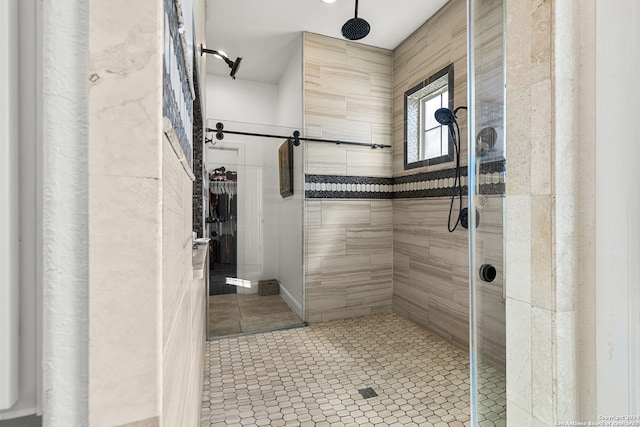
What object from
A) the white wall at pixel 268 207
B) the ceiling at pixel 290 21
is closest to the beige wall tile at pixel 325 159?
the white wall at pixel 268 207

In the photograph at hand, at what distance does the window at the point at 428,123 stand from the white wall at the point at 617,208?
5.69 feet

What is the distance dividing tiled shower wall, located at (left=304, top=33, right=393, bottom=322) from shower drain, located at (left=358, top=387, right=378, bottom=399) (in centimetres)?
118

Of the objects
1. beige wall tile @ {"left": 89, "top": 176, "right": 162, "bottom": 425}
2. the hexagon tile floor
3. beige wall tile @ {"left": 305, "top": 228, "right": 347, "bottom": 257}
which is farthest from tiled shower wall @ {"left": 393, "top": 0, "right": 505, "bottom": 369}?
beige wall tile @ {"left": 89, "top": 176, "right": 162, "bottom": 425}

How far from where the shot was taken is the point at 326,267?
9.94 ft

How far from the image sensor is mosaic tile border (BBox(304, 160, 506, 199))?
2.54 m

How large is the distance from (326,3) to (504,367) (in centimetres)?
277

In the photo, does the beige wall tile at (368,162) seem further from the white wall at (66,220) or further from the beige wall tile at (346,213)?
the white wall at (66,220)

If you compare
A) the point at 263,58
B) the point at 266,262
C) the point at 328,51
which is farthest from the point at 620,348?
the point at 263,58

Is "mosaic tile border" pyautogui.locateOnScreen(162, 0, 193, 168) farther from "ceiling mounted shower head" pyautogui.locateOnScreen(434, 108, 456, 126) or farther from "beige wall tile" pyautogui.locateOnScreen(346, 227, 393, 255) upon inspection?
"beige wall tile" pyautogui.locateOnScreen(346, 227, 393, 255)

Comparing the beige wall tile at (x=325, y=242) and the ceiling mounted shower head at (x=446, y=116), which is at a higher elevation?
the ceiling mounted shower head at (x=446, y=116)

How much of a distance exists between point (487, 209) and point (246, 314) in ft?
8.32

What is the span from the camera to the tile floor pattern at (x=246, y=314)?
277 centimetres

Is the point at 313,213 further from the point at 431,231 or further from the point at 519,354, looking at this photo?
the point at 519,354

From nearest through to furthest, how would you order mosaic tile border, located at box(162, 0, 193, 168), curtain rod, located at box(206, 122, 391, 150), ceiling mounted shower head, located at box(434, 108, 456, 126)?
mosaic tile border, located at box(162, 0, 193, 168)
ceiling mounted shower head, located at box(434, 108, 456, 126)
curtain rod, located at box(206, 122, 391, 150)
